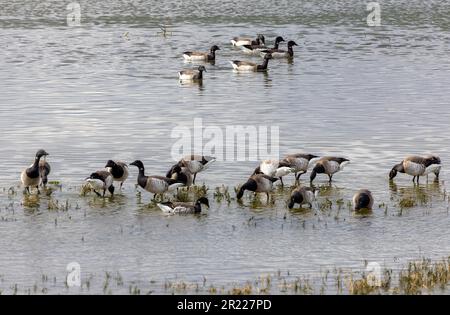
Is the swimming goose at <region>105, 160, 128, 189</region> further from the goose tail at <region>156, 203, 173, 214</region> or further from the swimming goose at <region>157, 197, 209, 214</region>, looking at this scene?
the swimming goose at <region>157, 197, 209, 214</region>

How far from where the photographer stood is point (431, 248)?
23156 mm

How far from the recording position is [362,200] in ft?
86.2

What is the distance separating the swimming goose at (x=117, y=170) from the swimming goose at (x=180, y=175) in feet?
4.26

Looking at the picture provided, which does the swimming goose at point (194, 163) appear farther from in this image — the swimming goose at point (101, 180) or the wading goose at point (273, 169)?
the swimming goose at point (101, 180)

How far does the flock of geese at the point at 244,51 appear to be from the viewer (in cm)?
5041

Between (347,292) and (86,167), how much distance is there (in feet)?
44.8

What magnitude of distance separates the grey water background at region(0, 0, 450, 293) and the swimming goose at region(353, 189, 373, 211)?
338 mm

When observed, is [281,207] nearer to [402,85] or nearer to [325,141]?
[325,141]

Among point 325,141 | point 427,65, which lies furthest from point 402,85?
point 325,141

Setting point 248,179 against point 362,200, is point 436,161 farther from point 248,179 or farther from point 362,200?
point 248,179

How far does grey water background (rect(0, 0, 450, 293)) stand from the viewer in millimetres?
22750

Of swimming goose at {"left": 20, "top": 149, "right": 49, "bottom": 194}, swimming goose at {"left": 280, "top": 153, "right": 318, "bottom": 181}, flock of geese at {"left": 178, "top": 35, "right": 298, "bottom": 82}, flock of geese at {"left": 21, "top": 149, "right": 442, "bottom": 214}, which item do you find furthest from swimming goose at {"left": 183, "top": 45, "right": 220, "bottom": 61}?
swimming goose at {"left": 20, "top": 149, "right": 49, "bottom": 194}

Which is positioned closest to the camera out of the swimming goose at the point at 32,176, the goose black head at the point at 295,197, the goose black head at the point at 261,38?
the goose black head at the point at 295,197

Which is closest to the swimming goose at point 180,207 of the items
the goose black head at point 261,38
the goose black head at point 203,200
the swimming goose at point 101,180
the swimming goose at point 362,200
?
the goose black head at point 203,200
